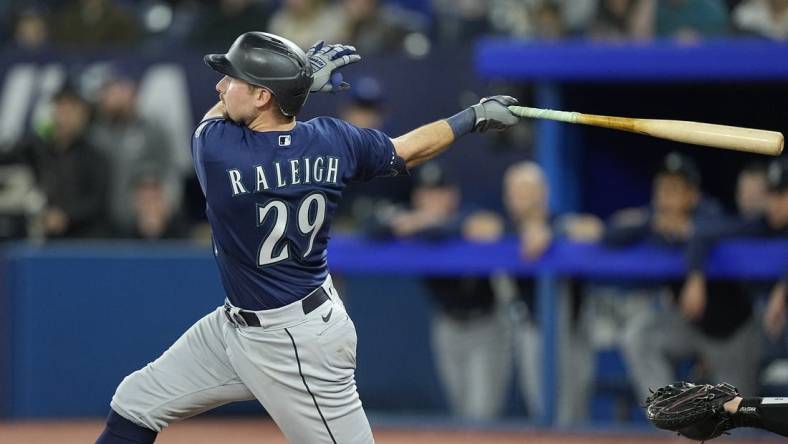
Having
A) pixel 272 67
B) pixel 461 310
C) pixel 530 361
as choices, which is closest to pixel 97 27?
pixel 461 310

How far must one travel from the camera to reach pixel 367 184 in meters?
9.84

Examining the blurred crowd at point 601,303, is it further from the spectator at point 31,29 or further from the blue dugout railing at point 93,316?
the spectator at point 31,29

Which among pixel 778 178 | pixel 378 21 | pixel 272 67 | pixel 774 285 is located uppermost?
pixel 378 21

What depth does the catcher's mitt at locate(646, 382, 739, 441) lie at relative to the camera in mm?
5062

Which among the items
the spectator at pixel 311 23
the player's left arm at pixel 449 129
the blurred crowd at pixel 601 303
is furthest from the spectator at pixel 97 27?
the player's left arm at pixel 449 129

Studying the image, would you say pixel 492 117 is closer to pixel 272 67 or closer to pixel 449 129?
pixel 449 129

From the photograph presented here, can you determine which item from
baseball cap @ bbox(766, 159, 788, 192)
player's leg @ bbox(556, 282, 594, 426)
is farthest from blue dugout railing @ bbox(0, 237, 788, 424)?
baseball cap @ bbox(766, 159, 788, 192)

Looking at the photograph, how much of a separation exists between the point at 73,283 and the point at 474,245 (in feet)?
8.77

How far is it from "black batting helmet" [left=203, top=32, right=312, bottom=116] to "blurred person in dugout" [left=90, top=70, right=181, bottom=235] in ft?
17.1

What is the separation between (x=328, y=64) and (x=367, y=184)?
15.1ft

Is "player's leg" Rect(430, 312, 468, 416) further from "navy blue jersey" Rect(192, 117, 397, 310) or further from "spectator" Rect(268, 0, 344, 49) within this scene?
"navy blue jersey" Rect(192, 117, 397, 310)

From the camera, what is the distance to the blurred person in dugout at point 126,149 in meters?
10.2

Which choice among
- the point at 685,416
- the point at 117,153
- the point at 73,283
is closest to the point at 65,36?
the point at 117,153

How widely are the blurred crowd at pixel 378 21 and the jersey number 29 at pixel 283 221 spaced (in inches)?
174
